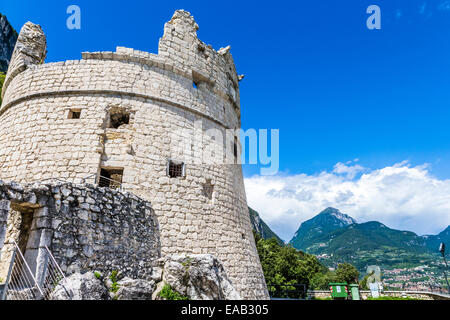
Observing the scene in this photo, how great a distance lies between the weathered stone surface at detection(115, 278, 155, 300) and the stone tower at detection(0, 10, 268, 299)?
186cm

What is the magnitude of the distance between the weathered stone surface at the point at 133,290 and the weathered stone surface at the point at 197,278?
2.46ft

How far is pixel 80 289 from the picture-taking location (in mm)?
4934

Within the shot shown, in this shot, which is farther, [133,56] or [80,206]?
[133,56]

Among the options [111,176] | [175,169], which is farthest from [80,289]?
[175,169]

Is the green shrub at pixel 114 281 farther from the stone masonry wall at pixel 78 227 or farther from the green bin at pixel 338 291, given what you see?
the green bin at pixel 338 291

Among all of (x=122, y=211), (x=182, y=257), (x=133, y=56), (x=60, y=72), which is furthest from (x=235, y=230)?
(x=60, y=72)

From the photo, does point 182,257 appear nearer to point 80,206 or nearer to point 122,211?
point 122,211

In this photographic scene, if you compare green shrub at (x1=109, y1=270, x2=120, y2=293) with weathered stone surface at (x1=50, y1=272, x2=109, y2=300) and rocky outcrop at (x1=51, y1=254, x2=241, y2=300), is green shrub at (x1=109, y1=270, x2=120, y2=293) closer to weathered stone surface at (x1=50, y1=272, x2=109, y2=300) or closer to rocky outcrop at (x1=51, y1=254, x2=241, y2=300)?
rocky outcrop at (x1=51, y1=254, x2=241, y2=300)

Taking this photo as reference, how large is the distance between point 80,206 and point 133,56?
6.34 m

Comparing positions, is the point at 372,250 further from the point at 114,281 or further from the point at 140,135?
the point at 114,281

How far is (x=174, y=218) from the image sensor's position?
8711mm

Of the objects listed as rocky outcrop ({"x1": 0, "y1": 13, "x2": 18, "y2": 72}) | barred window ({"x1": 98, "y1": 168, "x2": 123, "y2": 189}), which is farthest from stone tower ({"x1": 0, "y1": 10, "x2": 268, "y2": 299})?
rocky outcrop ({"x1": 0, "y1": 13, "x2": 18, "y2": 72})

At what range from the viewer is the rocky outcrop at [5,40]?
32969 millimetres

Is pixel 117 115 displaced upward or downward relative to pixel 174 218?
upward
